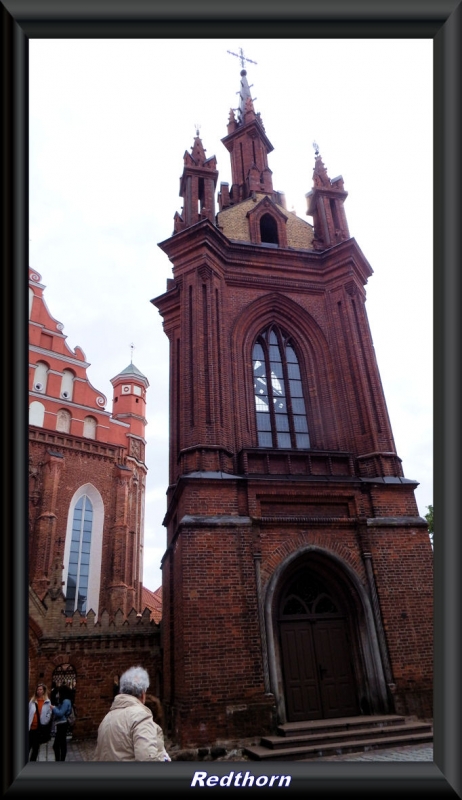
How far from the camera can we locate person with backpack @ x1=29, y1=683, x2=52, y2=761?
338 inches

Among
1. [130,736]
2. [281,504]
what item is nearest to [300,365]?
[281,504]

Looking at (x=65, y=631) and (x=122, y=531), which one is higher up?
(x=122, y=531)

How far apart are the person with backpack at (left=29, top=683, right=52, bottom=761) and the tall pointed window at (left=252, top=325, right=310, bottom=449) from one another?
282 inches

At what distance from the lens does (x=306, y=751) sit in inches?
337

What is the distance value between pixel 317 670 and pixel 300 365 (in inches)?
305

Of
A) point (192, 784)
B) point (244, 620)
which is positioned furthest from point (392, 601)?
point (192, 784)

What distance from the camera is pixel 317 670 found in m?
10.9
